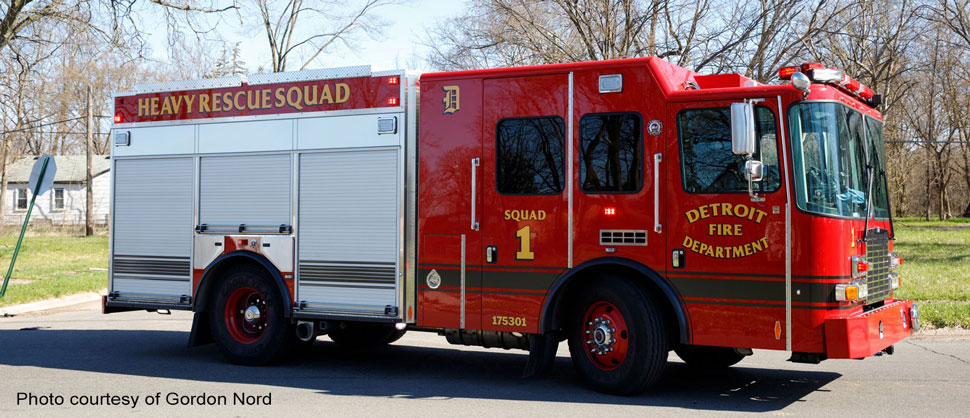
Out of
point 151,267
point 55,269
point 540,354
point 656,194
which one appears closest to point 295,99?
point 151,267

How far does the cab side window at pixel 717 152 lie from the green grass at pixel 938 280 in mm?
5867

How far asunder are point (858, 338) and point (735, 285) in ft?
3.14

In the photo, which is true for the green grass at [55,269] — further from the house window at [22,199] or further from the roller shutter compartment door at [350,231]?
the house window at [22,199]

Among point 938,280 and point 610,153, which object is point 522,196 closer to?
point 610,153

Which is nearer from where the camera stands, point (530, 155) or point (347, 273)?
point (530, 155)

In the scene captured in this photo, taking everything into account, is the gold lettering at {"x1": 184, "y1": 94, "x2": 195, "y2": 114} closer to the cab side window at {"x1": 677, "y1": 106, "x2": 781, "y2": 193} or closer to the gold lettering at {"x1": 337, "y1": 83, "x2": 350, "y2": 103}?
the gold lettering at {"x1": 337, "y1": 83, "x2": 350, "y2": 103}

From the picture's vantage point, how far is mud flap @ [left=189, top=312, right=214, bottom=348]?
9.48 meters

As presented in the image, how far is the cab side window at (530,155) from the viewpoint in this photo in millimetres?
7711

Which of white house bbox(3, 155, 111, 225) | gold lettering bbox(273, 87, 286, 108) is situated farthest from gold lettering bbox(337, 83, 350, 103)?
white house bbox(3, 155, 111, 225)

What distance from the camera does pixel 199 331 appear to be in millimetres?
9531

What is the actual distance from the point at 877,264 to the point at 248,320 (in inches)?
237

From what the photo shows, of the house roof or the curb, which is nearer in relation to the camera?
the curb

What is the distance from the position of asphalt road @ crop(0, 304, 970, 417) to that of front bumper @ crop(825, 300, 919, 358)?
1.53ft

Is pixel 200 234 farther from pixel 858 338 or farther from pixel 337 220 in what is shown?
pixel 858 338
